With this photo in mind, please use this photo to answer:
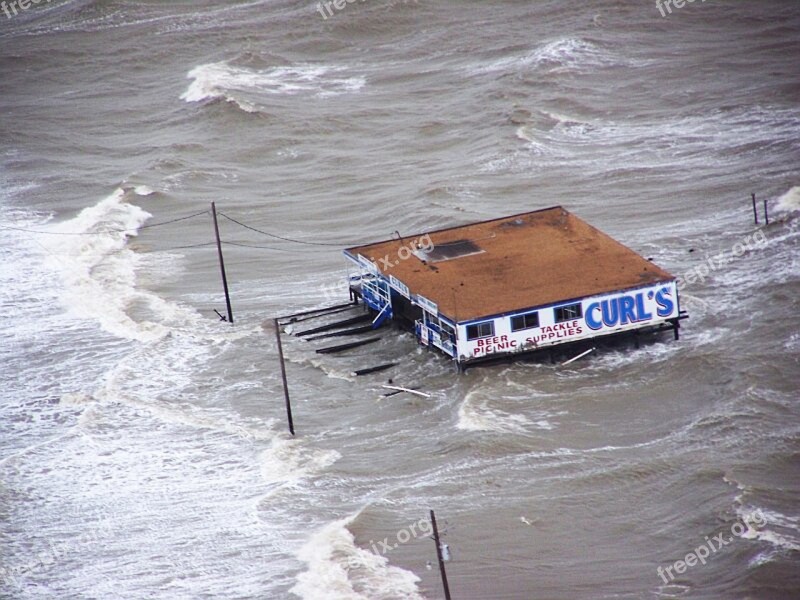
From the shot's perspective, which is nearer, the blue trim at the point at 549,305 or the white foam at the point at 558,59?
the blue trim at the point at 549,305

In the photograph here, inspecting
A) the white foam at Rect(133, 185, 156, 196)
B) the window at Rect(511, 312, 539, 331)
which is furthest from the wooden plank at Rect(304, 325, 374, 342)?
the white foam at Rect(133, 185, 156, 196)

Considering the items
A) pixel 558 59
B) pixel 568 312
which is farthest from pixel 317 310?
pixel 558 59

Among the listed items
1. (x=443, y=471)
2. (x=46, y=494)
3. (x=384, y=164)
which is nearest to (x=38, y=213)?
(x=384, y=164)

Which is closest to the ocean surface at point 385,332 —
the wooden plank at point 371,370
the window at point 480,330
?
the wooden plank at point 371,370

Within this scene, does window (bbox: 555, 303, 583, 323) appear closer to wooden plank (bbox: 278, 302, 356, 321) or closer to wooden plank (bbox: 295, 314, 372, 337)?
wooden plank (bbox: 295, 314, 372, 337)

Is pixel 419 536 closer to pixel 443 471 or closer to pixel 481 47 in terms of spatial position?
pixel 443 471

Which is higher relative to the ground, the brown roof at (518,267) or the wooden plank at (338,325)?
the brown roof at (518,267)

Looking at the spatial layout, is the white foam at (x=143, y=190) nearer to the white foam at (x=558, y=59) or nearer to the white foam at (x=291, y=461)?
the white foam at (x=558, y=59)
